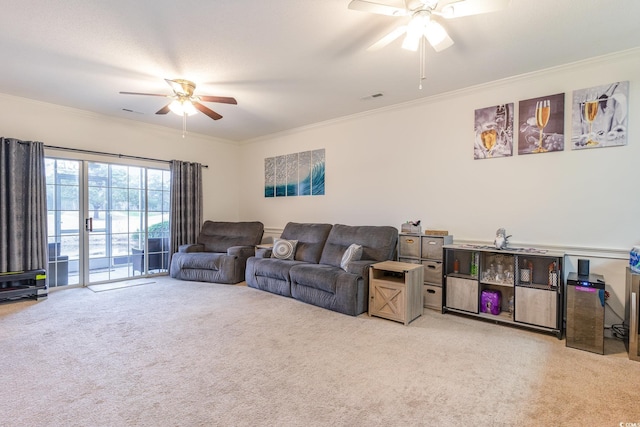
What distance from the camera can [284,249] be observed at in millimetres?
5008

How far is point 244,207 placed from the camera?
7.09 metres

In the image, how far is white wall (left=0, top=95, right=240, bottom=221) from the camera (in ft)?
14.8

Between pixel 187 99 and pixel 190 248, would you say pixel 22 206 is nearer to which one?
pixel 190 248

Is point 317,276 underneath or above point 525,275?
underneath

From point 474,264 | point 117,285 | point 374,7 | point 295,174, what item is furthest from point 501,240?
point 117,285

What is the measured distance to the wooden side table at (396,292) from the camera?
342cm

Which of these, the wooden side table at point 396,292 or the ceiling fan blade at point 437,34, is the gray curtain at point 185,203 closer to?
the wooden side table at point 396,292

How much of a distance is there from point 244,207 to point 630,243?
6.27m

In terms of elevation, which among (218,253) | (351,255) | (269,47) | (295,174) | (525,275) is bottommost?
(218,253)

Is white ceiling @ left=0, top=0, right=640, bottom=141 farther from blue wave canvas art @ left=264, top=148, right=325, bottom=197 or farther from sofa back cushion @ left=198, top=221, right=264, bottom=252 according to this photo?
sofa back cushion @ left=198, top=221, right=264, bottom=252

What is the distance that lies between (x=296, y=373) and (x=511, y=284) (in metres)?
2.49

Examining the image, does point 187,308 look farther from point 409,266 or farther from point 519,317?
point 519,317

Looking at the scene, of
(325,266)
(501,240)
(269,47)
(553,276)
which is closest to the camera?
(269,47)

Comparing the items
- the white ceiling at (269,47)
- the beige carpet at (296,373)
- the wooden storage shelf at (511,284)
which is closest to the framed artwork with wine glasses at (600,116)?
the white ceiling at (269,47)
